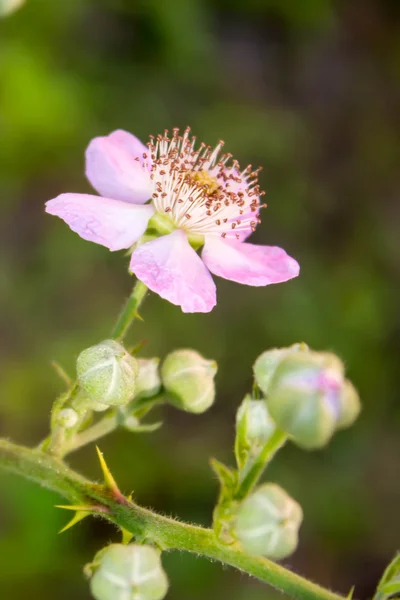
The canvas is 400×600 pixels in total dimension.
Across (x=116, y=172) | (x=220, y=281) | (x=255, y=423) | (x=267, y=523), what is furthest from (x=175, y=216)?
(x=220, y=281)

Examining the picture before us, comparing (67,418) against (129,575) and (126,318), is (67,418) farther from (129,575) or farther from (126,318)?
(129,575)

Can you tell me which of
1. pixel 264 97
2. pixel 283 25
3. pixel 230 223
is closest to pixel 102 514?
pixel 230 223

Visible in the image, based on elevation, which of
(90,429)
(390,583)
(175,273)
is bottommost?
(90,429)

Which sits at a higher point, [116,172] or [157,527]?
[116,172]

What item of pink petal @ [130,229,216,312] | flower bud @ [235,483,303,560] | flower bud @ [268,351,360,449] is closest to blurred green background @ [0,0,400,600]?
pink petal @ [130,229,216,312]

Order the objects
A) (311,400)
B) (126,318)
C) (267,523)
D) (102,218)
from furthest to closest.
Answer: (102,218) < (126,318) < (267,523) < (311,400)

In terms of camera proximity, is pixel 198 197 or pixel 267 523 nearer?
pixel 267 523

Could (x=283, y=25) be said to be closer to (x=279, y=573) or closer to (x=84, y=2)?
(x=84, y=2)

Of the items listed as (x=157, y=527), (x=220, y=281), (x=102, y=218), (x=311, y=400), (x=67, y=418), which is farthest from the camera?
(x=220, y=281)
